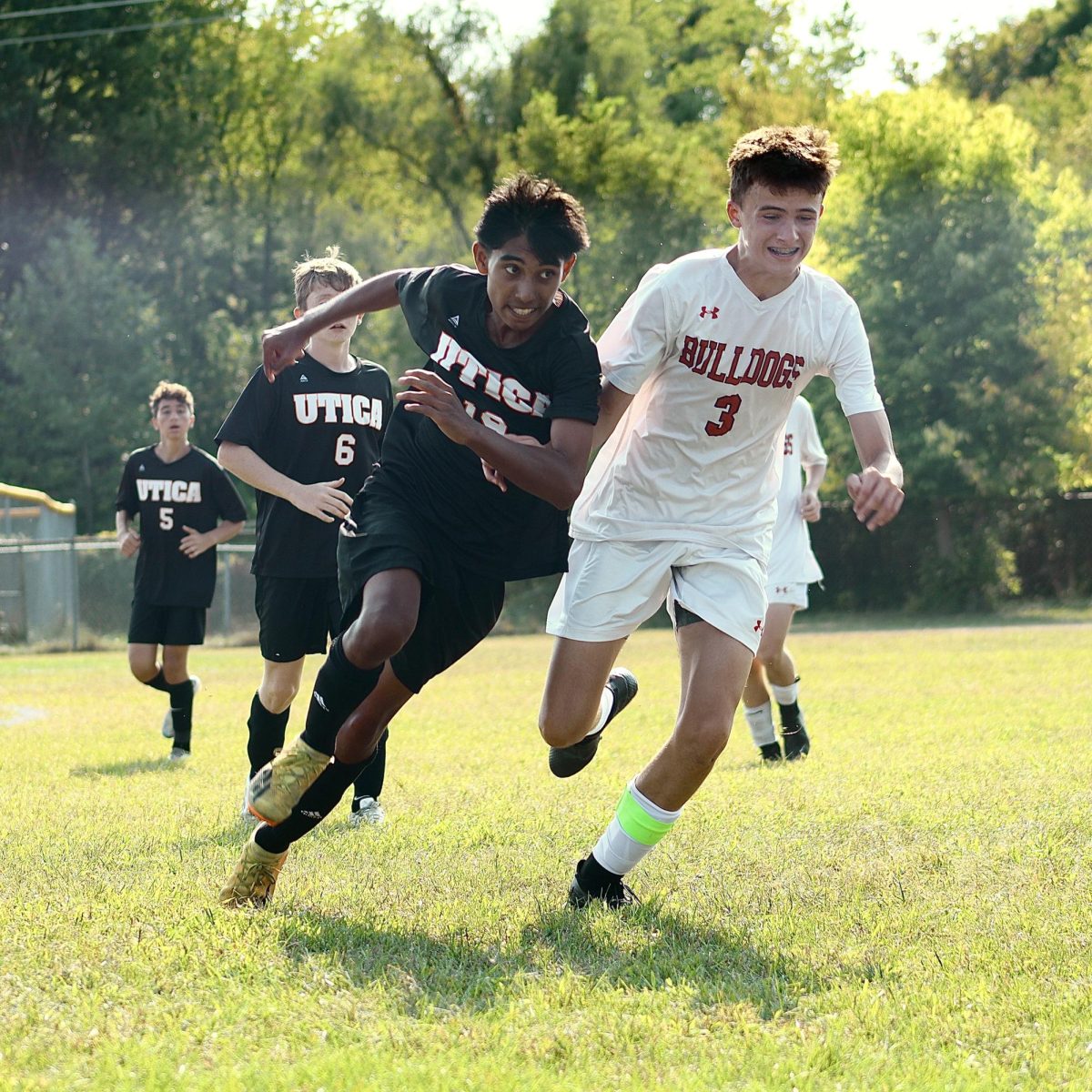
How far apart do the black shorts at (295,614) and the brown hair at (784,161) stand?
294 cm

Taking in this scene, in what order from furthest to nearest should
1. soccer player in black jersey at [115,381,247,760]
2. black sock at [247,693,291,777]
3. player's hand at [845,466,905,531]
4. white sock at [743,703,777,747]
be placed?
soccer player in black jersey at [115,381,247,760], white sock at [743,703,777,747], black sock at [247,693,291,777], player's hand at [845,466,905,531]

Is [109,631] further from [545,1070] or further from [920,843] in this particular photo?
[545,1070]

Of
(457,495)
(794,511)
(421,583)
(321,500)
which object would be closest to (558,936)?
(421,583)

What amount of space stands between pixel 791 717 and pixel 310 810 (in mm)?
4856

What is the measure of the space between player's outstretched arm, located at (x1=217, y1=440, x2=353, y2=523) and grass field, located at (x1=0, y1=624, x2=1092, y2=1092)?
1356mm

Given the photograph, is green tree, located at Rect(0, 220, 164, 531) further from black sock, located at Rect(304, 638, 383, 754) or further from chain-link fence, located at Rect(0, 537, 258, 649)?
black sock, located at Rect(304, 638, 383, 754)

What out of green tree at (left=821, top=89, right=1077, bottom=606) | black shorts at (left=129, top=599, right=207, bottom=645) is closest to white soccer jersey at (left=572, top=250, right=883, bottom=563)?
black shorts at (left=129, top=599, right=207, bottom=645)

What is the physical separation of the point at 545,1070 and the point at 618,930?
50.8 inches

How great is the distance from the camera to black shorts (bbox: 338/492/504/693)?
5008mm

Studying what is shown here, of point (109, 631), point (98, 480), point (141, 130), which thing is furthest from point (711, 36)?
point (109, 631)

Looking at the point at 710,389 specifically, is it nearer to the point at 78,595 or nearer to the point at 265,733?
the point at 265,733

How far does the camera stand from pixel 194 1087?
3219mm

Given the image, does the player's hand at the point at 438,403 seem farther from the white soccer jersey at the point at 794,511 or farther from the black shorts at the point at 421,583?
the white soccer jersey at the point at 794,511

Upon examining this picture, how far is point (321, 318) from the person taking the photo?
5.43 metres
